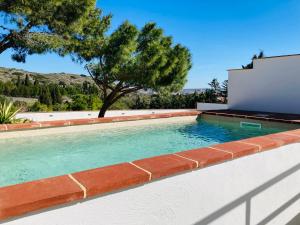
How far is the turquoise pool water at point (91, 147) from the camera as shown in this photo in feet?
16.2

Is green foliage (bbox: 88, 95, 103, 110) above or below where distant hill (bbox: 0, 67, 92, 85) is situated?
below

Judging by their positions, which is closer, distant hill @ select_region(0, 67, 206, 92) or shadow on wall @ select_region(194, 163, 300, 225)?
shadow on wall @ select_region(194, 163, 300, 225)

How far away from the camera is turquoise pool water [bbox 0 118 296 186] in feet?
16.2

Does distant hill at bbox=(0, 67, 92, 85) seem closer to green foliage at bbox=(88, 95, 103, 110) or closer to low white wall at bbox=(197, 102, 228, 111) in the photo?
green foliage at bbox=(88, 95, 103, 110)

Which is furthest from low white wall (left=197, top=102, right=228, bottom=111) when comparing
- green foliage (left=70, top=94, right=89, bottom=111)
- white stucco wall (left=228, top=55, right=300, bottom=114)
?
green foliage (left=70, top=94, right=89, bottom=111)

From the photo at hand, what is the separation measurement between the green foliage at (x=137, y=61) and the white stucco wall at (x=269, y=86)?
12.4ft

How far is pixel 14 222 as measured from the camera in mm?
1271

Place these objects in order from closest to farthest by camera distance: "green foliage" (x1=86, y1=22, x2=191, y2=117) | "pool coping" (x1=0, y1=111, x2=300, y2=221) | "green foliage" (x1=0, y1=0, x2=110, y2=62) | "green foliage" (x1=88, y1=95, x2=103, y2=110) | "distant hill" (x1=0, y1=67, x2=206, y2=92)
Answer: "pool coping" (x1=0, y1=111, x2=300, y2=221), "green foliage" (x1=0, y1=0, x2=110, y2=62), "green foliage" (x1=86, y1=22, x2=191, y2=117), "green foliage" (x1=88, y1=95, x2=103, y2=110), "distant hill" (x1=0, y1=67, x2=206, y2=92)

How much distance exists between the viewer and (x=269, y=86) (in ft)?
46.4

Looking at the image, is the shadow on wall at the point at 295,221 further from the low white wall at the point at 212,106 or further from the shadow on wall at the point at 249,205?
the low white wall at the point at 212,106

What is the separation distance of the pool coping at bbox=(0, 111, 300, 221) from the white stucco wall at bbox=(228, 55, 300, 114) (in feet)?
41.6

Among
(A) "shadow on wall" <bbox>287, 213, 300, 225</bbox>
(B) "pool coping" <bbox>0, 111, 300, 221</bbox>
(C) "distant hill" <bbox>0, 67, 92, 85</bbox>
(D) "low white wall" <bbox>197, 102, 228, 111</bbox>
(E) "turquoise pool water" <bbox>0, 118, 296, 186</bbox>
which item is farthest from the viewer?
(C) "distant hill" <bbox>0, 67, 92, 85</bbox>

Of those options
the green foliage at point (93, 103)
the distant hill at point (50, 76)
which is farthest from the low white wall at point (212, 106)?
the distant hill at point (50, 76)

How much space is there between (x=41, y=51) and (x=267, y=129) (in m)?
10.2
